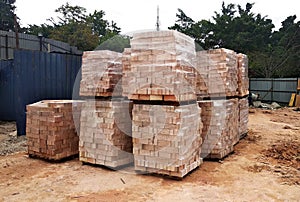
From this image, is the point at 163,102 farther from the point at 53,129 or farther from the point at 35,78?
the point at 35,78

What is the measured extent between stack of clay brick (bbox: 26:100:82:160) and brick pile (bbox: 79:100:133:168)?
52 cm

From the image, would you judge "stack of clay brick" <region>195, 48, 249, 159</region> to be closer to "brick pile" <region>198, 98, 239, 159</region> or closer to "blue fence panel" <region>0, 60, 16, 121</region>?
"brick pile" <region>198, 98, 239, 159</region>

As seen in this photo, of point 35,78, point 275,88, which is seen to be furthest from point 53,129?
point 275,88

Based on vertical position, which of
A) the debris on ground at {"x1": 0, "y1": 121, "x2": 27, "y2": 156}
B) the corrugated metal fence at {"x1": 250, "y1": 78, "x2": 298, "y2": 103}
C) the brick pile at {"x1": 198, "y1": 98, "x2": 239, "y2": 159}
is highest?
the corrugated metal fence at {"x1": 250, "y1": 78, "x2": 298, "y2": 103}

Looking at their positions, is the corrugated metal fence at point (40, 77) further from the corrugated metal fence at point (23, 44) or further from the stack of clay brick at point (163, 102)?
the corrugated metal fence at point (23, 44)

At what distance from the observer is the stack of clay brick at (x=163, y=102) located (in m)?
4.20

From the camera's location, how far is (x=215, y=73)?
579 centimetres

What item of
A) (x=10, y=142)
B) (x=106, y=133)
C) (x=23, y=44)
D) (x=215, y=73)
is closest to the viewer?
(x=106, y=133)

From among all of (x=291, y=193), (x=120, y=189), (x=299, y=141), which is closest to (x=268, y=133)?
(x=299, y=141)

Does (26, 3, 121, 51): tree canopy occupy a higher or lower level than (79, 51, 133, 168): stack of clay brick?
higher

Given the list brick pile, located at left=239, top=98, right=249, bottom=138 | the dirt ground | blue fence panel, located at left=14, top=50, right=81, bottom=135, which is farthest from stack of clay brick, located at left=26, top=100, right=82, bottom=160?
brick pile, located at left=239, top=98, right=249, bottom=138

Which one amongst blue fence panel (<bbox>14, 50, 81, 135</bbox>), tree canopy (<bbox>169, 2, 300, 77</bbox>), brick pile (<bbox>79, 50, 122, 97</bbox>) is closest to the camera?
brick pile (<bbox>79, 50, 122, 97</bbox>)

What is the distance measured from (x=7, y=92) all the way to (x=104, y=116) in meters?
6.03

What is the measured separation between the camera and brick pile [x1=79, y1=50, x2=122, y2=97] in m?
4.97
